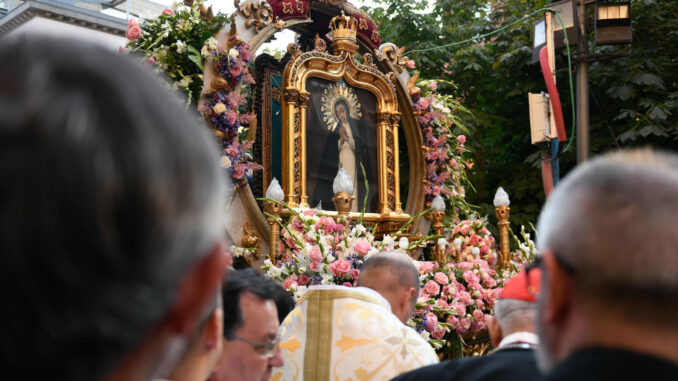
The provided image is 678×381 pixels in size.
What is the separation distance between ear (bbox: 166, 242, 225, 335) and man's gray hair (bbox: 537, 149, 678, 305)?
60 centimetres

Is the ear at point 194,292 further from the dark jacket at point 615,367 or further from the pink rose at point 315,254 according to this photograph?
the pink rose at point 315,254

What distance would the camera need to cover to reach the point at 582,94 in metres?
6.28

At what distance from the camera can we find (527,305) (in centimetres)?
228

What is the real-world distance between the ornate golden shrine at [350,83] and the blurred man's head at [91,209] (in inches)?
224

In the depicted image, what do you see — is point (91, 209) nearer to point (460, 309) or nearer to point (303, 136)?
point (460, 309)

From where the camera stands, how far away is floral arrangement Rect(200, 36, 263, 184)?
585cm

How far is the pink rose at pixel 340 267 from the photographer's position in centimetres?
452

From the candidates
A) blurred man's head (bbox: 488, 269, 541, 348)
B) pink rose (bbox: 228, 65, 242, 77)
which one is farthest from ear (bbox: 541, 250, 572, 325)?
pink rose (bbox: 228, 65, 242, 77)

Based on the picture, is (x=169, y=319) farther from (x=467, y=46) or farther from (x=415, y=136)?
(x=467, y=46)

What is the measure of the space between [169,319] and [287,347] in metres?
2.54

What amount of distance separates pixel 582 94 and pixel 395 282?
12.5 ft

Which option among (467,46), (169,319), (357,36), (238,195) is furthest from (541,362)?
(467,46)

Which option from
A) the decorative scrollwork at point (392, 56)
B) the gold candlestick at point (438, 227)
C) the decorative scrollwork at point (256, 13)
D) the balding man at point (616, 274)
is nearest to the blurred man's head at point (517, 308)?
the balding man at point (616, 274)

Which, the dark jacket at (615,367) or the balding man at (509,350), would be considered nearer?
the dark jacket at (615,367)
